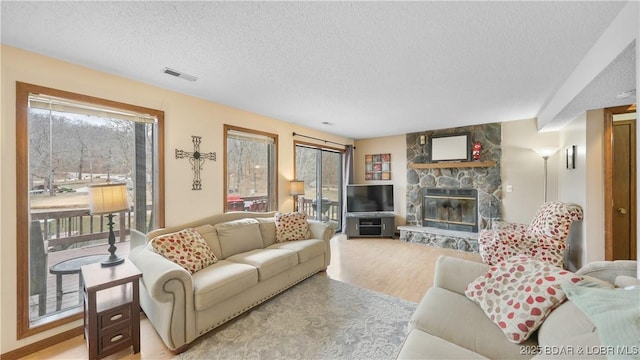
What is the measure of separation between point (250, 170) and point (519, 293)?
3.42 meters

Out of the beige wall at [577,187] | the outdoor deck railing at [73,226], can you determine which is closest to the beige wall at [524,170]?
the beige wall at [577,187]

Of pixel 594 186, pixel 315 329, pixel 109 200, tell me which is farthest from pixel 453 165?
pixel 109 200

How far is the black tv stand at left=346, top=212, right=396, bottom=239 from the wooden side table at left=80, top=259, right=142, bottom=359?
409 centimetres

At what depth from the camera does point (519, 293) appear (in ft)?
4.56

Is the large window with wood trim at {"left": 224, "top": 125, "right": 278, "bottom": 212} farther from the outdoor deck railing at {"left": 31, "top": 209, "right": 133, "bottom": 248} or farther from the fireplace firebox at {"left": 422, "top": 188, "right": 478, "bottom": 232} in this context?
the fireplace firebox at {"left": 422, "top": 188, "right": 478, "bottom": 232}

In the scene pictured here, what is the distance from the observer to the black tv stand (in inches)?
211

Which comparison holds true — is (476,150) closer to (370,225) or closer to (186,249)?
(370,225)

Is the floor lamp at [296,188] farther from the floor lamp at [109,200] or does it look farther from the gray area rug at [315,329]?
the floor lamp at [109,200]

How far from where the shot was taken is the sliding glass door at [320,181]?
504 centimetres

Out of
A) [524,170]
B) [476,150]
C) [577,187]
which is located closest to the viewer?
[577,187]

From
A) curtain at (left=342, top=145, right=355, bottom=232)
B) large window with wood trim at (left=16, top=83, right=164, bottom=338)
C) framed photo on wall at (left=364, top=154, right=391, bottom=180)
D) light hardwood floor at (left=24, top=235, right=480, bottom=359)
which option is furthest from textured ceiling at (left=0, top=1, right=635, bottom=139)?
curtain at (left=342, top=145, right=355, bottom=232)

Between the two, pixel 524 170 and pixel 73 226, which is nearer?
pixel 73 226

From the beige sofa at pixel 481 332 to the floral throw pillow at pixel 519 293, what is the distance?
0.13 ft

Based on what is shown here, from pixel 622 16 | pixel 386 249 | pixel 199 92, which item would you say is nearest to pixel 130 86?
pixel 199 92
